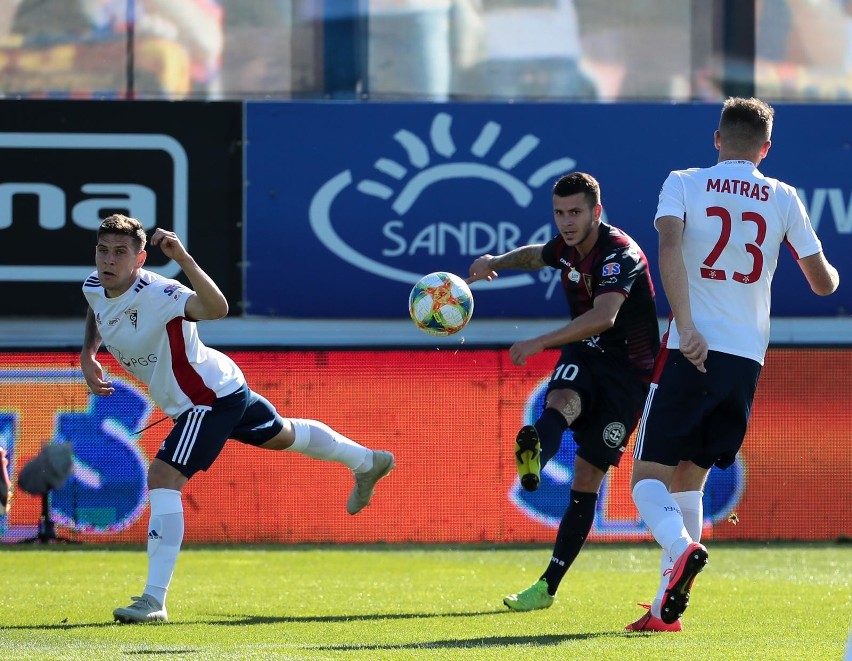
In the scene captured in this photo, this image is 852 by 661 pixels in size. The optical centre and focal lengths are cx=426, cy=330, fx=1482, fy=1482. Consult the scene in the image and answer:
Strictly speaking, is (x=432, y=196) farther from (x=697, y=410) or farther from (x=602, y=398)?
(x=697, y=410)

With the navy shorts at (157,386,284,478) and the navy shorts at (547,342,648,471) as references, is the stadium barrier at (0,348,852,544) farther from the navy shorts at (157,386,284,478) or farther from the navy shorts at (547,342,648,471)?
the navy shorts at (547,342,648,471)

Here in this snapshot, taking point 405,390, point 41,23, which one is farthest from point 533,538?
point 41,23

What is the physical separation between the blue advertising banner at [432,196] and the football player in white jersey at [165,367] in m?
5.36

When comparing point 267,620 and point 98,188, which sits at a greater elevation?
point 98,188

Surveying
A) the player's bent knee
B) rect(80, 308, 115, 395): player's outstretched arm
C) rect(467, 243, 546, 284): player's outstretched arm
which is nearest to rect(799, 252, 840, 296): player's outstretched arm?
rect(467, 243, 546, 284): player's outstretched arm

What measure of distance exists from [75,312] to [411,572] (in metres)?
4.54

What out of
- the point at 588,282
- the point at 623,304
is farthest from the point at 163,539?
the point at 623,304

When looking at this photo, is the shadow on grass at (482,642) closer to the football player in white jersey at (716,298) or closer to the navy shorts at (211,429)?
the football player in white jersey at (716,298)

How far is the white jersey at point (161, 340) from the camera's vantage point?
679 cm

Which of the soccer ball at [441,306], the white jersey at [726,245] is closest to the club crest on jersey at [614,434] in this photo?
the soccer ball at [441,306]

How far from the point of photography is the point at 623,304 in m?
7.08

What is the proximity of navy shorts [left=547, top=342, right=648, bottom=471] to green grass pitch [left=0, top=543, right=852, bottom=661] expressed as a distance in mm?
789

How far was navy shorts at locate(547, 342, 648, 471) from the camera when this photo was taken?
6992 mm

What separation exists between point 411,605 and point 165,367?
1694 mm
